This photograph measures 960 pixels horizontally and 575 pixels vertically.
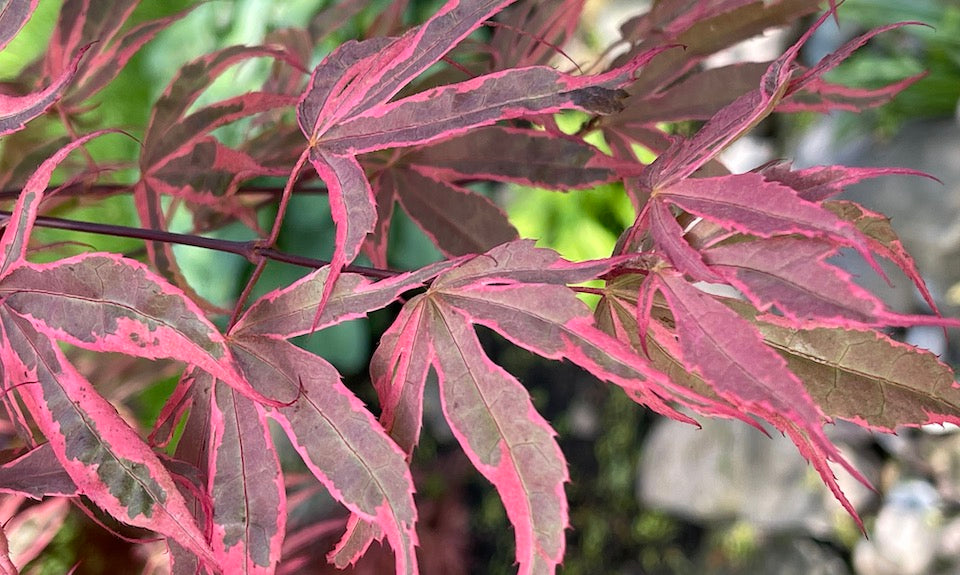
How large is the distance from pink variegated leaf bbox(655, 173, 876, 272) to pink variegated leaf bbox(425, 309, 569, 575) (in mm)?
92

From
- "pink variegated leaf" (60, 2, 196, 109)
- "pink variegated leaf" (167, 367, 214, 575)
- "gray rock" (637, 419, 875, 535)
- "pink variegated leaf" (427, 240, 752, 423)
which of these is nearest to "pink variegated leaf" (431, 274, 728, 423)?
"pink variegated leaf" (427, 240, 752, 423)

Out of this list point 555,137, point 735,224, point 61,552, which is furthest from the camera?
point 61,552

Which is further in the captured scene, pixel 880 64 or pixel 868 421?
pixel 880 64

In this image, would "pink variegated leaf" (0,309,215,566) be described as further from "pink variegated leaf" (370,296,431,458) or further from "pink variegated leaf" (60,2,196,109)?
"pink variegated leaf" (60,2,196,109)

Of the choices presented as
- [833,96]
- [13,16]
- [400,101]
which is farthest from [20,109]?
[833,96]

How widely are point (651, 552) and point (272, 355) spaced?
159cm

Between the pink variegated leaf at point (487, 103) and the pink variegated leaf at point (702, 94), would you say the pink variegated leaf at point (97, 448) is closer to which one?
the pink variegated leaf at point (487, 103)

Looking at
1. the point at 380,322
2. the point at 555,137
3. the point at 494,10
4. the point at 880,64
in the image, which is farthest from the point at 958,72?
the point at 494,10

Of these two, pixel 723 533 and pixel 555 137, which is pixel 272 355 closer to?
pixel 555 137

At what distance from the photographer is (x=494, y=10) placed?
26 cm

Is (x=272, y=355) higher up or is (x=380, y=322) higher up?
(x=272, y=355)

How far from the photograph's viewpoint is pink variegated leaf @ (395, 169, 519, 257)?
39 cm

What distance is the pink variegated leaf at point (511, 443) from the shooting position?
26cm

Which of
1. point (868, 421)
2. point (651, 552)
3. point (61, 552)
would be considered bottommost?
point (651, 552)
